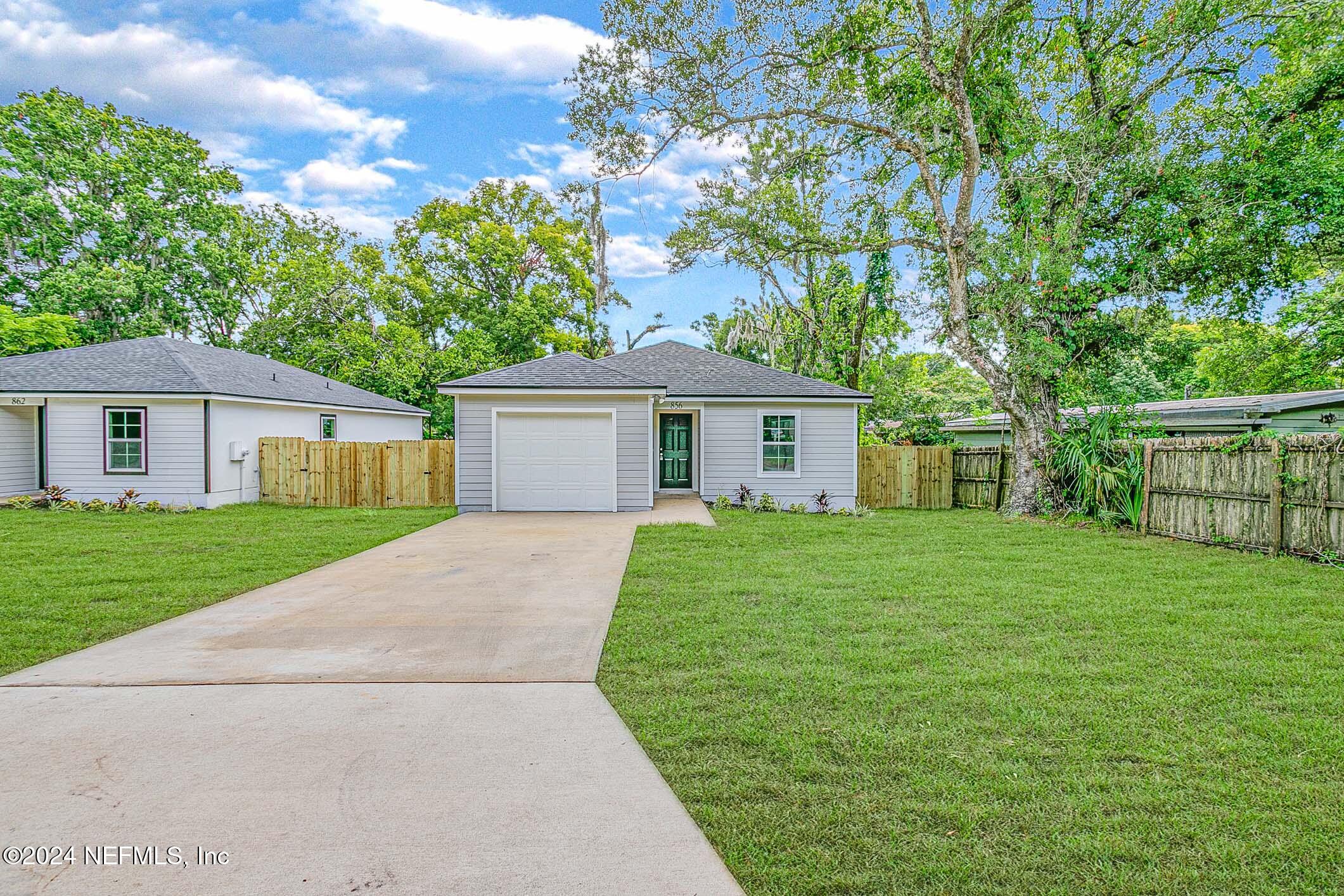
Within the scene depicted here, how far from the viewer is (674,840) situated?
2303 millimetres

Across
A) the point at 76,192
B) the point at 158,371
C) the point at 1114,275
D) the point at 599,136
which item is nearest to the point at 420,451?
the point at 158,371

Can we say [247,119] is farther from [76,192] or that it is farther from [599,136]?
[599,136]

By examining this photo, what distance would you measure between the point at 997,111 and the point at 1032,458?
707 centimetres

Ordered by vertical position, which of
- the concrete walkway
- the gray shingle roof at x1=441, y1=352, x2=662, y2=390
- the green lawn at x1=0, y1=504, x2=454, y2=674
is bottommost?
the green lawn at x1=0, y1=504, x2=454, y2=674

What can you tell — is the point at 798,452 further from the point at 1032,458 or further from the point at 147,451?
the point at 147,451

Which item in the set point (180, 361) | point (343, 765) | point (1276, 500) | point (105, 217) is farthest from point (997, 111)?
point (105, 217)

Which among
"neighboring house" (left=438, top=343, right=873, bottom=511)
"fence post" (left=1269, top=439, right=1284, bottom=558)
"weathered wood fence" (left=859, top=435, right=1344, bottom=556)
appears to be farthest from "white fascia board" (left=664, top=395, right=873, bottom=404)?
"fence post" (left=1269, top=439, right=1284, bottom=558)

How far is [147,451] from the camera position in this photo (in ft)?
43.9

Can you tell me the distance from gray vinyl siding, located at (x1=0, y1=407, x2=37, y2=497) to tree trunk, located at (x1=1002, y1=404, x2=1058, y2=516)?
20902 mm

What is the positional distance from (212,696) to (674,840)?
2913 mm

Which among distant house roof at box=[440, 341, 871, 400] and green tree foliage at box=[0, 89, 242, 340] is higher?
green tree foliage at box=[0, 89, 242, 340]

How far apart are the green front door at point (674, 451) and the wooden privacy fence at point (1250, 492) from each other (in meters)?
8.75

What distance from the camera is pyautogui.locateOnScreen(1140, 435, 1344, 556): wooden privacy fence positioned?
7.45 meters

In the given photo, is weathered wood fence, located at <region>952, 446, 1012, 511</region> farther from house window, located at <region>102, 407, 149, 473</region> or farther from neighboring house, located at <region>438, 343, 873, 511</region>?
house window, located at <region>102, 407, 149, 473</region>
